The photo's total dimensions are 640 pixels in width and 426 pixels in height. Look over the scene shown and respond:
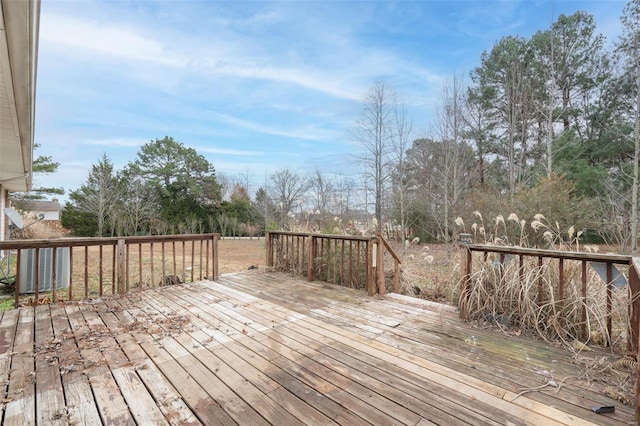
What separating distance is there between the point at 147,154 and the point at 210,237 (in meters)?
16.7

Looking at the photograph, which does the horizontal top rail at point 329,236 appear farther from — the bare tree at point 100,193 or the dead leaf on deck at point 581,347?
the bare tree at point 100,193

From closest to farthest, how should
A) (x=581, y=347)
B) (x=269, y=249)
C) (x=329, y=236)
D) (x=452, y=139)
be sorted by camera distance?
1. (x=581, y=347)
2. (x=329, y=236)
3. (x=269, y=249)
4. (x=452, y=139)

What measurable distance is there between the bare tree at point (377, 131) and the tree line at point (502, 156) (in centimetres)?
A: 3

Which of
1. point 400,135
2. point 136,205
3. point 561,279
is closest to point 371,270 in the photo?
point 561,279

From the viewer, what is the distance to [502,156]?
12.8 m

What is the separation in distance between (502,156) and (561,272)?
39.1 feet

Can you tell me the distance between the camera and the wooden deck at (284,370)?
170 centimetres

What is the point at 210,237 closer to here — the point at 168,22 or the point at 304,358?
the point at 304,358

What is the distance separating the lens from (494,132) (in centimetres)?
1323

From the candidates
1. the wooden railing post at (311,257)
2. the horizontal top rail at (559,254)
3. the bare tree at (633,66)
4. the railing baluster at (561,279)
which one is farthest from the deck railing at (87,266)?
the bare tree at (633,66)

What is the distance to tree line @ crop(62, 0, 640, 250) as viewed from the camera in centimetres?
866

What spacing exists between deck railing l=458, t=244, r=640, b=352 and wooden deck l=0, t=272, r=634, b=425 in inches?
14.3

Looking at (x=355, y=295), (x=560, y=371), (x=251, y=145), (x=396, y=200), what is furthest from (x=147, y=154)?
(x=560, y=371)

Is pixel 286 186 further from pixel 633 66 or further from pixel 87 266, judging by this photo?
pixel 633 66
